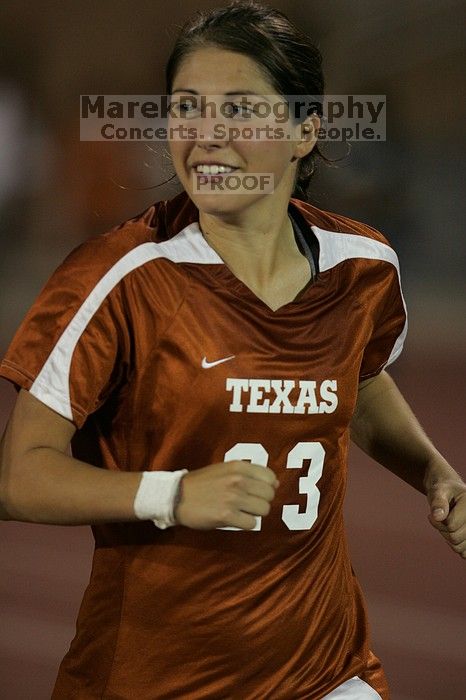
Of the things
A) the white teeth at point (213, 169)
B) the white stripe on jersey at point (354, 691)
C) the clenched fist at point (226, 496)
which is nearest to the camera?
the clenched fist at point (226, 496)

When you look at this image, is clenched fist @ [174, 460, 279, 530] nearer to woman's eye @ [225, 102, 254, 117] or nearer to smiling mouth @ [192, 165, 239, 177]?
smiling mouth @ [192, 165, 239, 177]

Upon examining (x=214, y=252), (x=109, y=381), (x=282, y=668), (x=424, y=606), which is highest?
(x=214, y=252)

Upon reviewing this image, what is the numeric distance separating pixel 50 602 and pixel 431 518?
2.56 meters

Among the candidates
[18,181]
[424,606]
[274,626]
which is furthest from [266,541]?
[18,181]

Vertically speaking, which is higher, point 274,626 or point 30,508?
point 30,508

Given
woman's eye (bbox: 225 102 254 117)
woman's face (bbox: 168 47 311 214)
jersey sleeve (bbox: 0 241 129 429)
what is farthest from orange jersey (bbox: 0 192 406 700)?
woman's eye (bbox: 225 102 254 117)

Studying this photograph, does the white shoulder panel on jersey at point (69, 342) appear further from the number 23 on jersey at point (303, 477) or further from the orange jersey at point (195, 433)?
the number 23 on jersey at point (303, 477)

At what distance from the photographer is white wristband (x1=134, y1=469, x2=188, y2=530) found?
1.85 meters

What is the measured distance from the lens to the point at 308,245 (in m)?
2.36

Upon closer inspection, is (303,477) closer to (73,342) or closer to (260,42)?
(73,342)

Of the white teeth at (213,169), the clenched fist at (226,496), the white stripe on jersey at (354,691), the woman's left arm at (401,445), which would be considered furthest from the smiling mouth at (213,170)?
the white stripe on jersey at (354,691)

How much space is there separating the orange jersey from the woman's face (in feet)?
0.35

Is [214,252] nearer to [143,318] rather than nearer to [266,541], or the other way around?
[143,318]

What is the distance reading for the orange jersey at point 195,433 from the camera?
2023 mm
